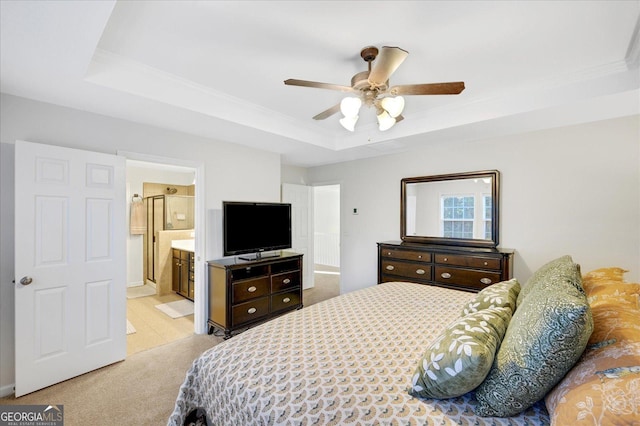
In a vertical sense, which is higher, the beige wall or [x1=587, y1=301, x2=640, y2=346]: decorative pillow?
the beige wall

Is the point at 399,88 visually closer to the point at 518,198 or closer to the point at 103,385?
the point at 518,198

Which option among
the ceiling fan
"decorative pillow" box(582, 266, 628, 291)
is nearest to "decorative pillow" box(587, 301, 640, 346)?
"decorative pillow" box(582, 266, 628, 291)

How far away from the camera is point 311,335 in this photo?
1.65 meters

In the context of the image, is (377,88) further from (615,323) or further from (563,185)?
(563,185)

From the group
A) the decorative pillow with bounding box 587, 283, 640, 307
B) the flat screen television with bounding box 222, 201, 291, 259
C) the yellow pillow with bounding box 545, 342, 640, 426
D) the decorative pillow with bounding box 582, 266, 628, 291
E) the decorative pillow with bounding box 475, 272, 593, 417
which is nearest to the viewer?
the yellow pillow with bounding box 545, 342, 640, 426

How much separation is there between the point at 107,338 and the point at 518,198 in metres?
4.60

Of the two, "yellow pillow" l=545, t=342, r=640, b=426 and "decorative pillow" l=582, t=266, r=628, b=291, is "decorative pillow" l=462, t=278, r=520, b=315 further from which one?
"yellow pillow" l=545, t=342, r=640, b=426

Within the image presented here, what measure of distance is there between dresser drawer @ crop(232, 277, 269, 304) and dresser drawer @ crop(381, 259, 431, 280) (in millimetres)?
1634

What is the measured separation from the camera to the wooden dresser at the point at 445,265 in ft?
10.4

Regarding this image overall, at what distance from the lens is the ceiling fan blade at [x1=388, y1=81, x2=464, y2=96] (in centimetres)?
185

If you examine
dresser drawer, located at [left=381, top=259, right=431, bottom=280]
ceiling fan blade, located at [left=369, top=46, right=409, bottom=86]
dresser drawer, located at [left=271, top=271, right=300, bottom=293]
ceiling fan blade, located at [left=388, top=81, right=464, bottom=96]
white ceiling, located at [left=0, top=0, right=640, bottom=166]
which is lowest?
dresser drawer, located at [left=271, top=271, right=300, bottom=293]

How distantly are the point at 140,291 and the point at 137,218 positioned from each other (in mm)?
1401

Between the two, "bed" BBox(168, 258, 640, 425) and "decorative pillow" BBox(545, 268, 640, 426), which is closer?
"decorative pillow" BBox(545, 268, 640, 426)

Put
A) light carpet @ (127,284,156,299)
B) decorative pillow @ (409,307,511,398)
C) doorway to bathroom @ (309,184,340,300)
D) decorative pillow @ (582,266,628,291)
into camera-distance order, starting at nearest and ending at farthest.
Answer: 1. decorative pillow @ (409,307,511,398)
2. decorative pillow @ (582,266,628,291)
3. light carpet @ (127,284,156,299)
4. doorway to bathroom @ (309,184,340,300)
